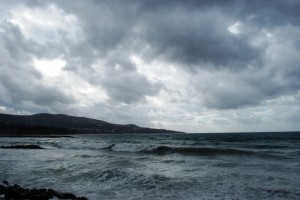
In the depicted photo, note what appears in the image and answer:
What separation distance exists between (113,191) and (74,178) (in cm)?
434

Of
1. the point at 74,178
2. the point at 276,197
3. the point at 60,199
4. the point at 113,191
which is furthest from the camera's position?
the point at 74,178

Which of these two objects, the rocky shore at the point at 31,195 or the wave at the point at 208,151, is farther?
the wave at the point at 208,151

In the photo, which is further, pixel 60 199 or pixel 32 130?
pixel 32 130

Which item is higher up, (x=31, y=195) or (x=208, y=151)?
(x=208, y=151)

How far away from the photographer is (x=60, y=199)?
462 inches

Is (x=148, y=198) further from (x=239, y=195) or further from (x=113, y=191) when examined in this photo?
(x=239, y=195)

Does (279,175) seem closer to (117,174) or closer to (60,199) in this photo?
(117,174)

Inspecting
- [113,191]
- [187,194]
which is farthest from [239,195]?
[113,191]

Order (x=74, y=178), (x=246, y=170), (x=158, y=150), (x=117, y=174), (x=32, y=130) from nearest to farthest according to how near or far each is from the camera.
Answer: (x=74, y=178)
(x=117, y=174)
(x=246, y=170)
(x=158, y=150)
(x=32, y=130)

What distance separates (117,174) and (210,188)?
638 cm

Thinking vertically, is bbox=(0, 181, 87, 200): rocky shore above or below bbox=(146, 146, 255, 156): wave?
below

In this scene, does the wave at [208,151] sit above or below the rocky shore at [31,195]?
above

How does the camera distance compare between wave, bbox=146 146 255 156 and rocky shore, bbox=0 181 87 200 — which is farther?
wave, bbox=146 146 255 156

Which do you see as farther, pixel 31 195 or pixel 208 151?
pixel 208 151
